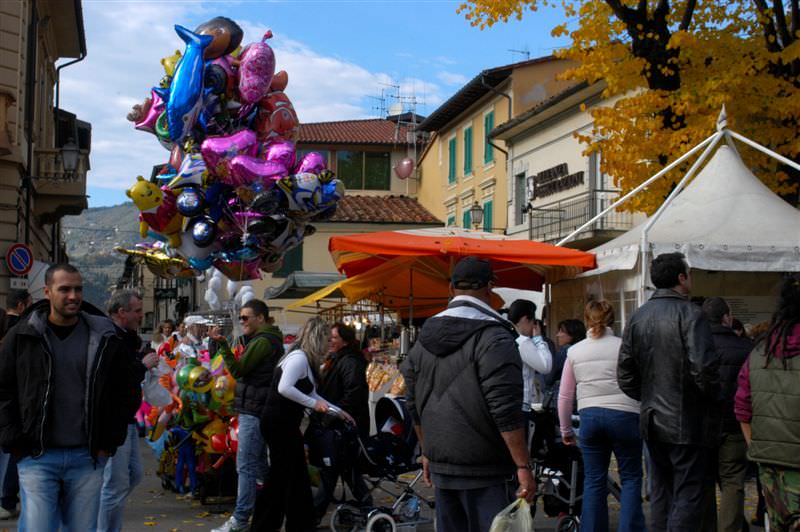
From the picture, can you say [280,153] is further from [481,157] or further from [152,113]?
[481,157]

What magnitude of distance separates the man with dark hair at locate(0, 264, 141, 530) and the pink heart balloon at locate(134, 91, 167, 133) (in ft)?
21.0

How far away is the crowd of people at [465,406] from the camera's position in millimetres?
5055

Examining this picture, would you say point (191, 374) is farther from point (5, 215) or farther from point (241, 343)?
point (5, 215)

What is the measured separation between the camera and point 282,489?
790 centimetres

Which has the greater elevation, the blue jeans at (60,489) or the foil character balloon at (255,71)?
the foil character balloon at (255,71)

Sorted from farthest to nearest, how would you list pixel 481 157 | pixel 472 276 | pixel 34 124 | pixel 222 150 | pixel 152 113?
pixel 481 157, pixel 34 124, pixel 152 113, pixel 222 150, pixel 472 276

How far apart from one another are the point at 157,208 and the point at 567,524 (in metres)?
5.61

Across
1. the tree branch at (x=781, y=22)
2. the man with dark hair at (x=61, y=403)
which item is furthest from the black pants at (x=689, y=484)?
the tree branch at (x=781, y=22)

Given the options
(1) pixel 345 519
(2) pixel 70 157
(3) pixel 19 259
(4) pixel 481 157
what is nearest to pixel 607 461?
(1) pixel 345 519

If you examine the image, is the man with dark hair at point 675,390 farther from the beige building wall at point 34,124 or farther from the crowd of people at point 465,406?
the beige building wall at point 34,124

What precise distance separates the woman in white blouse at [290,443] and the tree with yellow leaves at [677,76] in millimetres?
7419

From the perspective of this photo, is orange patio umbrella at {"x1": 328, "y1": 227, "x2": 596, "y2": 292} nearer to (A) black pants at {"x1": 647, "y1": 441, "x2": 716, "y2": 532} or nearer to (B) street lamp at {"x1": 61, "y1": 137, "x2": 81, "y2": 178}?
(A) black pants at {"x1": 647, "y1": 441, "x2": 716, "y2": 532}

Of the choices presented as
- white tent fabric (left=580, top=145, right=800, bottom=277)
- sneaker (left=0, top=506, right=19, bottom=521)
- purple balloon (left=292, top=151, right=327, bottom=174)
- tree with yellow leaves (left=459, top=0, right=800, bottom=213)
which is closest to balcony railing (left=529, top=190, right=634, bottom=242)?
tree with yellow leaves (left=459, top=0, right=800, bottom=213)

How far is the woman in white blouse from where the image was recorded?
7805mm
